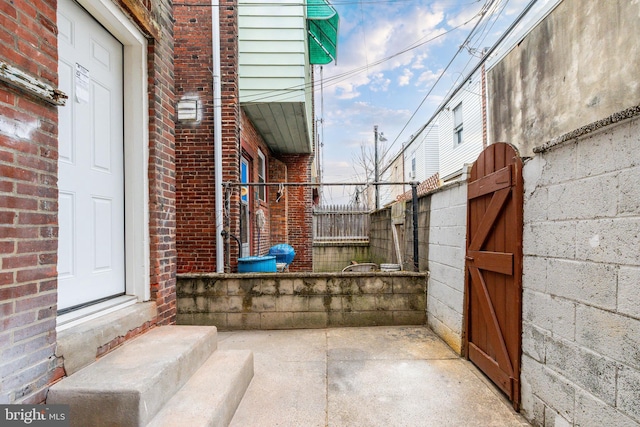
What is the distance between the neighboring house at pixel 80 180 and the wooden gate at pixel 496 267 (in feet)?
9.43

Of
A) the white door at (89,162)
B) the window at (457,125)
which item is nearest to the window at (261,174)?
the white door at (89,162)

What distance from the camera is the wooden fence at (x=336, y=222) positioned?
8.71 m

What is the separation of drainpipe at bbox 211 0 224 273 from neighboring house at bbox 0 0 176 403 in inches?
68.7

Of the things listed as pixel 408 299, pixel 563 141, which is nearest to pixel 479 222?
pixel 563 141

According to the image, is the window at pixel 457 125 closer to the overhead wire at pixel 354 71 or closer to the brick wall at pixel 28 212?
the overhead wire at pixel 354 71

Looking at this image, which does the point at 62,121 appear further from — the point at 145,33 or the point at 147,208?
the point at 145,33

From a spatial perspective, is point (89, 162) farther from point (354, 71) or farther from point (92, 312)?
point (354, 71)

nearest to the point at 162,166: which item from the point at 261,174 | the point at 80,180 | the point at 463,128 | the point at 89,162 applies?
the point at 89,162

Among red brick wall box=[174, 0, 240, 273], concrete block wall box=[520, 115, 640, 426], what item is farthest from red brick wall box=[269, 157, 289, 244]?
concrete block wall box=[520, 115, 640, 426]

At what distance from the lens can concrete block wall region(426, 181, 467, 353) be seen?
131 inches

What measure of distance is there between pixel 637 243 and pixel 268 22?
5471mm

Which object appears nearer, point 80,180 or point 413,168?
point 80,180

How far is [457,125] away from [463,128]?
1.72 feet

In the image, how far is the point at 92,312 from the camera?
2.16m
